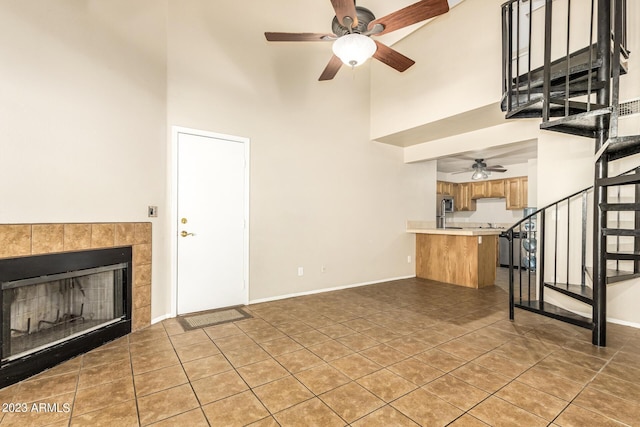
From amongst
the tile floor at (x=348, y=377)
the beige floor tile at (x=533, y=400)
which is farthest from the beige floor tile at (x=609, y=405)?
the beige floor tile at (x=533, y=400)

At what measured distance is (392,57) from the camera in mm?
2986

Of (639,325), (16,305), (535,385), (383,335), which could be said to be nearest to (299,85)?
(383,335)

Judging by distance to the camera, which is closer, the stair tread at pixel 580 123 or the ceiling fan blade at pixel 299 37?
the stair tread at pixel 580 123

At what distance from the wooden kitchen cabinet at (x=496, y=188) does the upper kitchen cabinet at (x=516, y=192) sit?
0.10 m

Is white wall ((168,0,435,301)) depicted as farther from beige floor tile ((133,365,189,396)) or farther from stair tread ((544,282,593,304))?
stair tread ((544,282,593,304))

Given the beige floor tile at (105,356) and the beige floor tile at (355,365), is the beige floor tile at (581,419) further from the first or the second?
the beige floor tile at (105,356)

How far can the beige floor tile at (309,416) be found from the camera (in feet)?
5.25

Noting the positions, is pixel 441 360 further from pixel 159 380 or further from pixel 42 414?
pixel 42 414

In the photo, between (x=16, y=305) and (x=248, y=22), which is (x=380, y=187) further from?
(x=16, y=305)

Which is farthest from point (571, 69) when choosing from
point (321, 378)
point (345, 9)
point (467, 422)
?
point (321, 378)

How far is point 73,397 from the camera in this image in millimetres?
1834

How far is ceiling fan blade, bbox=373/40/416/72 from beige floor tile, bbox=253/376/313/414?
2.88 meters

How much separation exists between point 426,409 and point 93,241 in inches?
112

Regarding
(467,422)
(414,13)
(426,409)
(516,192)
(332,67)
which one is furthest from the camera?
(516,192)
